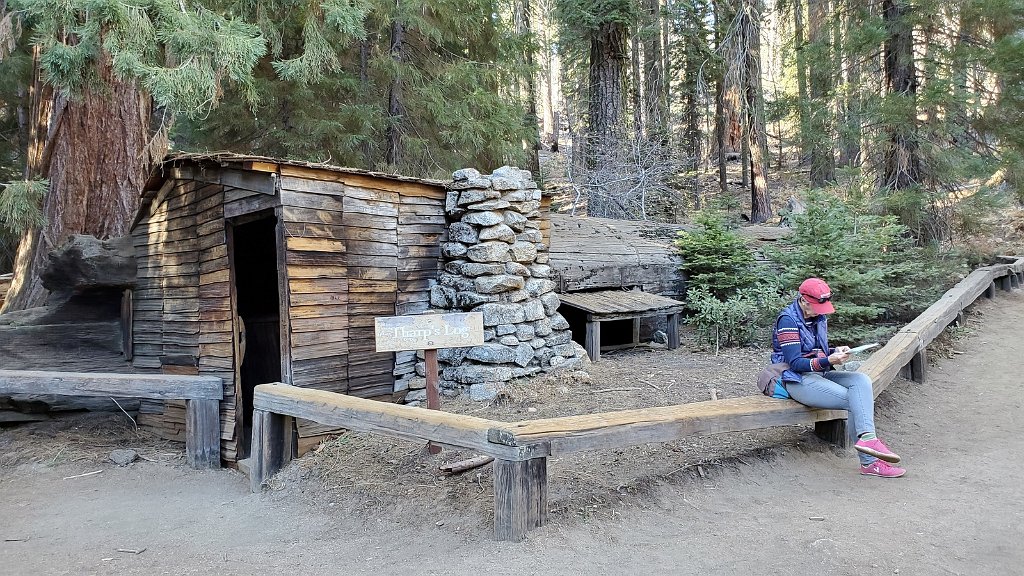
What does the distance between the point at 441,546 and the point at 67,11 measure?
20.7ft

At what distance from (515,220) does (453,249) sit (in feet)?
2.74

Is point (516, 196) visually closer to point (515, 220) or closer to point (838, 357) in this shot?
point (515, 220)

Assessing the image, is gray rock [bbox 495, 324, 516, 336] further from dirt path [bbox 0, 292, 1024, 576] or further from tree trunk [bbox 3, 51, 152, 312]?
tree trunk [bbox 3, 51, 152, 312]

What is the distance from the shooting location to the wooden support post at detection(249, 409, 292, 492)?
569 centimetres

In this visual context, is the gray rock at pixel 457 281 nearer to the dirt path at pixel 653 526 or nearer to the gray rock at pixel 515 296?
the gray rock at pixel 515 296

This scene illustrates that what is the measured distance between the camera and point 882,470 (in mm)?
4672

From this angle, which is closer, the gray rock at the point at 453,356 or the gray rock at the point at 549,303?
the gray rock at the point at 453,356

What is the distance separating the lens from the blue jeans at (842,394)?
460 cm

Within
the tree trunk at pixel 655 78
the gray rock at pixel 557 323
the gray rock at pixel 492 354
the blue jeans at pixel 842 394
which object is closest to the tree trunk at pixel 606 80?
the tree trunk at pixel 655 78

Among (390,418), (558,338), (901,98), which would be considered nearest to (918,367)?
(558,338)

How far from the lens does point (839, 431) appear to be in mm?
5289

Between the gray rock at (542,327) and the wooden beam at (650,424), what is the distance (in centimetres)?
328

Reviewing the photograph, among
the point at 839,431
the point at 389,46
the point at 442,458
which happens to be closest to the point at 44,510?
the point at 442,458

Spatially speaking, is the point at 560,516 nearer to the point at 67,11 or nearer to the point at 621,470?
the point at 621,470
